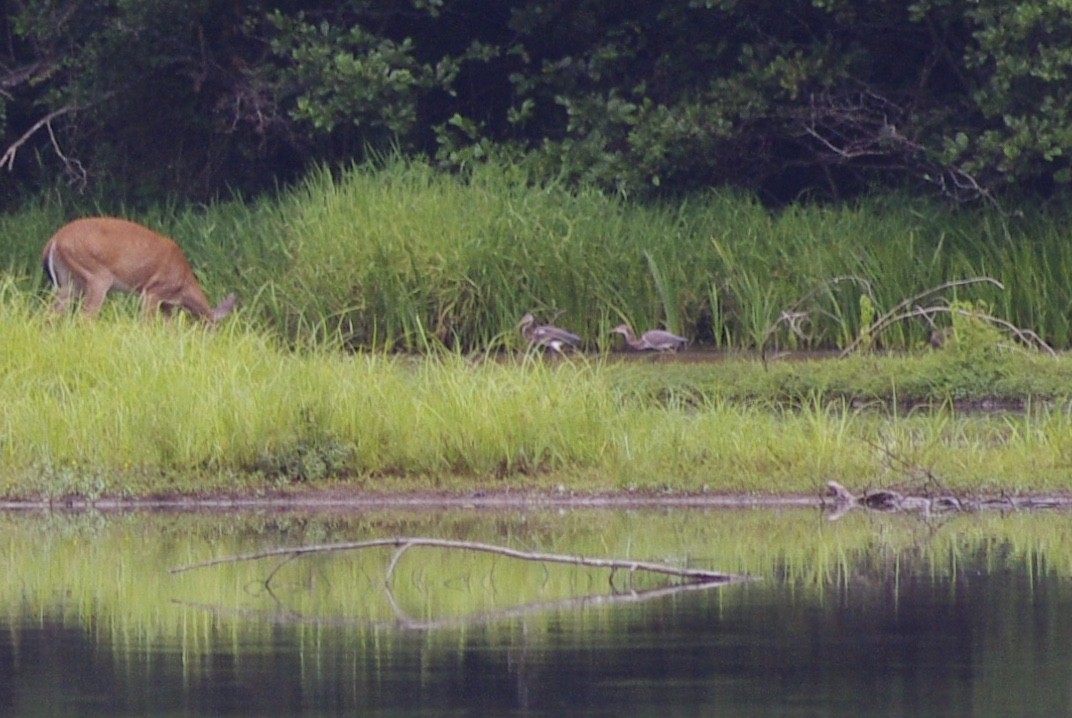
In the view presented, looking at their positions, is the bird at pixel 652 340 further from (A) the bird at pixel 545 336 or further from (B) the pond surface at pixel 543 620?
(B) the pond surface at pixel 543 620

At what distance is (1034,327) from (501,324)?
4.18m

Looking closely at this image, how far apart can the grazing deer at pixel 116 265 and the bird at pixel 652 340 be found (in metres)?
3.21

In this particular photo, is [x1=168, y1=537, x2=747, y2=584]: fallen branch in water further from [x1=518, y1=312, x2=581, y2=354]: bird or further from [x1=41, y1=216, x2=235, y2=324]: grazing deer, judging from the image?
[x1=41, y1=216, x2=235, y2=324]: grazing deer

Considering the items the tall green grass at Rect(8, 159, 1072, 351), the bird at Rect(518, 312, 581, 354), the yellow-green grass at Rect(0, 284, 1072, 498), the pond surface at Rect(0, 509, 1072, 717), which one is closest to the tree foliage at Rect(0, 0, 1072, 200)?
the tall green grass at Rect(8, 159, 1072, 351)

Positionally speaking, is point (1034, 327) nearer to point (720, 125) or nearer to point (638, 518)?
point (720, 125)

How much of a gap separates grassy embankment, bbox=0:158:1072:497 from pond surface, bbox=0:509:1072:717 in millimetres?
783

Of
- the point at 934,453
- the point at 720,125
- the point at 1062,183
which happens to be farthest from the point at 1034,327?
the point at 934,453

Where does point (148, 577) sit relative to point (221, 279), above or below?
below

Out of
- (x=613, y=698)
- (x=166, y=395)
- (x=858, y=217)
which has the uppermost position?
(x=858, y=217)

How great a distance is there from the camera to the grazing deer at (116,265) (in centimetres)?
1677

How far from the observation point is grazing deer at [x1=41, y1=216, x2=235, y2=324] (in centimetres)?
1677

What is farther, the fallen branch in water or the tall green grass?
the tall green grass

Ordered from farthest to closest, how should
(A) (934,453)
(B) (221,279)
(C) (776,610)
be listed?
(B) (221,279), (A) (934,453), (C) (776,610)

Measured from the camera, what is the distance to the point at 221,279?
1792 centimetres
